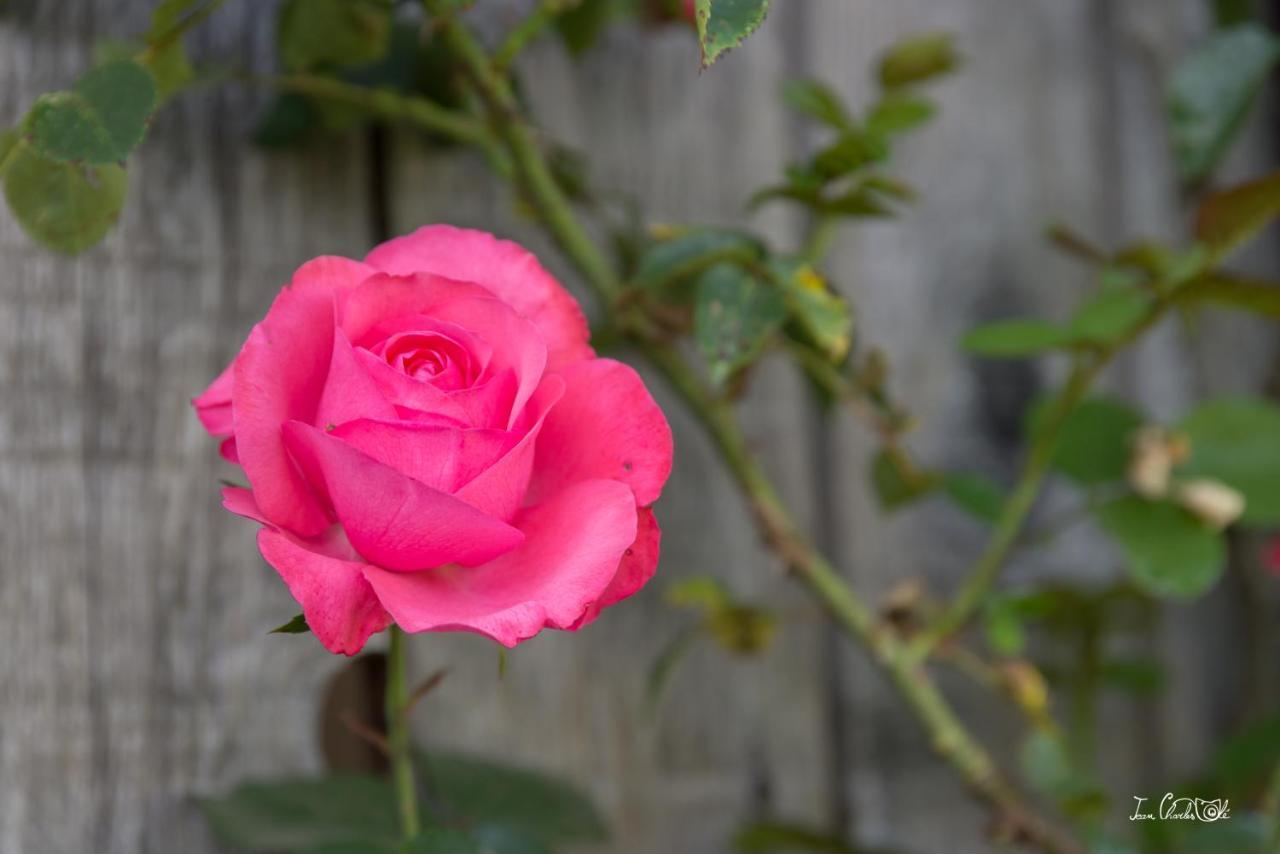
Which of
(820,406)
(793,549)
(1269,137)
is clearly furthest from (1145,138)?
(793,549)

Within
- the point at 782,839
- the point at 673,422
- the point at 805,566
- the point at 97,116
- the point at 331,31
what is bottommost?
the point at 782,839

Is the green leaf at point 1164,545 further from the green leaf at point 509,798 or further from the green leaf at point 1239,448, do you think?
→ the green leaf at point 509,798

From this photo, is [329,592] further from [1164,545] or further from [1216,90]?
[1216,90]

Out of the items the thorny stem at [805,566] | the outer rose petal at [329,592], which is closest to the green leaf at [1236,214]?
the thorny stem at [805,566]

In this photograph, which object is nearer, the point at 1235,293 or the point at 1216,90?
the point at 1235,293

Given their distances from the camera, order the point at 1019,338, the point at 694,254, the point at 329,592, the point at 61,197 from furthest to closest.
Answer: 1. the point at 1019,338
2. the point at 694,254
3. the point at 61,197
4. the point at 329,592

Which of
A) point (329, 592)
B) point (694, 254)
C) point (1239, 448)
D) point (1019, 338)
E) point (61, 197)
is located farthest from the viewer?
point (1239, 448)

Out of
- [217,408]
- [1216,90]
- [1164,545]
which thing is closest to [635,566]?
[217,408]
